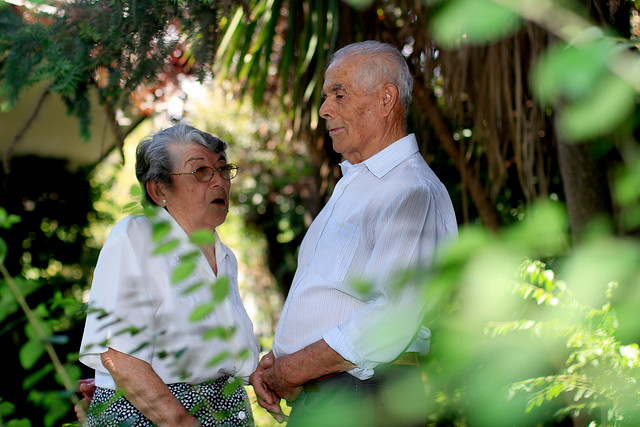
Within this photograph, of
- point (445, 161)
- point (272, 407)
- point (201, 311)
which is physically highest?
point (201, 311)

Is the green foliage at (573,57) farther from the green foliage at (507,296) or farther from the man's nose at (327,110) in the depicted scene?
the man's nose at (327,110)

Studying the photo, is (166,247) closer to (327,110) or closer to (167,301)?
(167,301)

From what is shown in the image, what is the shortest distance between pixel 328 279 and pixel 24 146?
4.73m

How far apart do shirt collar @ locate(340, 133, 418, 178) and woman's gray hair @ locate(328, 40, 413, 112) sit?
176 mm

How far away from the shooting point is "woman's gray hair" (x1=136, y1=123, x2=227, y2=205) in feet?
7.41

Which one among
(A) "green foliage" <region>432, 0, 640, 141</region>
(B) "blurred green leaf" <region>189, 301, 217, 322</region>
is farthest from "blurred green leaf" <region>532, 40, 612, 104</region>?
(B) "blurred green leaf" <region>189, 301, 217, 322</region>

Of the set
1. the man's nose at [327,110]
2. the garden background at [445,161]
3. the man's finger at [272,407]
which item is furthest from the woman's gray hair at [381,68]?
the man's finger at [272,407]

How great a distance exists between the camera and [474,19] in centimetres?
44

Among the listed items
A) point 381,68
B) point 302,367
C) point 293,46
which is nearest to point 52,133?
point 293,46

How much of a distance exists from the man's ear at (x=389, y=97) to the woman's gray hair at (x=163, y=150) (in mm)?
687

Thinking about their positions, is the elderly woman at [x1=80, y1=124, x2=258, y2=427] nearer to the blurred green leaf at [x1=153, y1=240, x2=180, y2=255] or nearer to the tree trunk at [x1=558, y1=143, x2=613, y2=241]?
the blurred green leaf at [x1=153, y1=240, x2=180, y2=255]

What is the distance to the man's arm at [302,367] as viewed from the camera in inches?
68.6

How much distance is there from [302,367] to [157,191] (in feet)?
2.94

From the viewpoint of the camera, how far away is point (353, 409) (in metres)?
0.66
